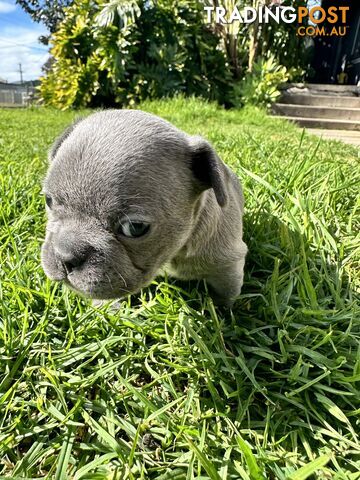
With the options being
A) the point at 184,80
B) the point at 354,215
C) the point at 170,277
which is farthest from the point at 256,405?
the point at 184,80

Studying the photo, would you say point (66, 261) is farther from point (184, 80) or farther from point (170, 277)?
point (184, 80)

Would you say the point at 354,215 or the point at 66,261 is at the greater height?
the point at 66,261

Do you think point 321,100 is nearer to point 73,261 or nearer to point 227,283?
point 227,283

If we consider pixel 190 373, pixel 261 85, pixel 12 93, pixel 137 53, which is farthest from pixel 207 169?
pixel 12 93

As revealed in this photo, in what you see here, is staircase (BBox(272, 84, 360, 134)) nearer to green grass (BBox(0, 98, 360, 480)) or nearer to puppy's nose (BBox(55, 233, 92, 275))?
green grass (BBox(0, 98, 360, 480))

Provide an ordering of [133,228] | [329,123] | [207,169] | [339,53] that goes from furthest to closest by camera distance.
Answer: [339,53] < [329,123] < [207,169] < [133,228]

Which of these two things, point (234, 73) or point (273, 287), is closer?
point (273, 287)
